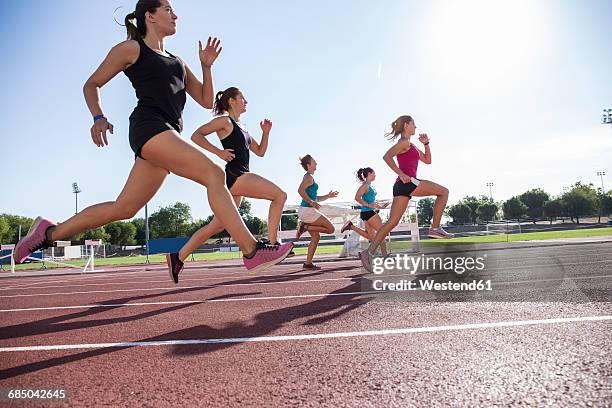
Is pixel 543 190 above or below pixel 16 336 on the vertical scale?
above

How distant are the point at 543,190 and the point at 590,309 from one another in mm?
134984

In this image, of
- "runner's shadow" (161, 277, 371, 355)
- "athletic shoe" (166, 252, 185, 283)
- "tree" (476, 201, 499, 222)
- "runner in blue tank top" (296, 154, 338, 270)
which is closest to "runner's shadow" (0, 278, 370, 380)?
"runner's shadow" (161, 277, 371, 355)

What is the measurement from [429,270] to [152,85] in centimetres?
545

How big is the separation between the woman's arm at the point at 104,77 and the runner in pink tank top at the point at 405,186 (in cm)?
399

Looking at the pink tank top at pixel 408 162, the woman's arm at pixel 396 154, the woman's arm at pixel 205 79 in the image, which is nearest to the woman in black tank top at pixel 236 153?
the woman's arm at pixel 205 79

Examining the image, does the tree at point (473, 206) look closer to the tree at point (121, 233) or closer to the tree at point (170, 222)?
the tree at point (170, 222)

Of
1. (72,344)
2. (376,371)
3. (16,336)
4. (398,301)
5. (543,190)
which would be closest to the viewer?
(376,371)

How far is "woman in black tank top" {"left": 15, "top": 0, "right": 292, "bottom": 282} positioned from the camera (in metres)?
3.26

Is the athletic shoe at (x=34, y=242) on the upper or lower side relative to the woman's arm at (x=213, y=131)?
lower

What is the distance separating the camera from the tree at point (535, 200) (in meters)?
118

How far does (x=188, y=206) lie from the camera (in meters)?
125

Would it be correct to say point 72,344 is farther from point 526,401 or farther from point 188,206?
point 188,206

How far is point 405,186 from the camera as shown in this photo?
20.8 feet

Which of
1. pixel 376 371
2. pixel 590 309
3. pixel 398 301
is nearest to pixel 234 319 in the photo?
pixel 398 301
